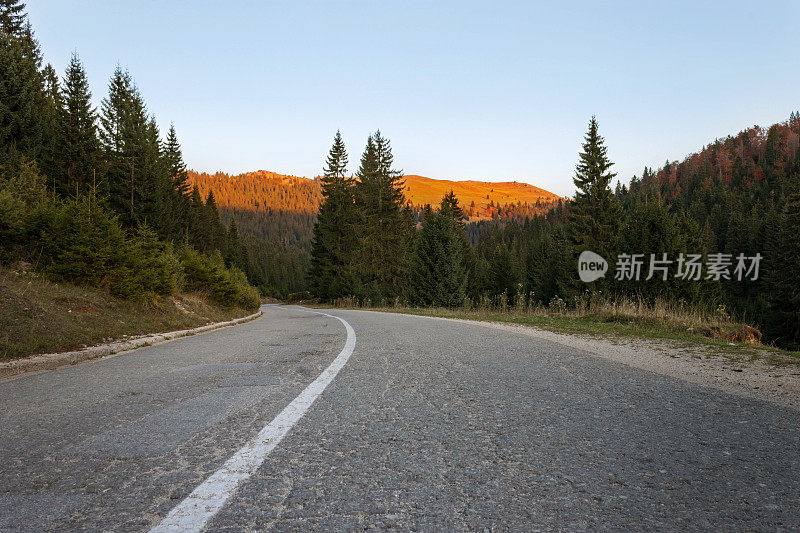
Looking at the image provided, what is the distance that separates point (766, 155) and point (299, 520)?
174 meters

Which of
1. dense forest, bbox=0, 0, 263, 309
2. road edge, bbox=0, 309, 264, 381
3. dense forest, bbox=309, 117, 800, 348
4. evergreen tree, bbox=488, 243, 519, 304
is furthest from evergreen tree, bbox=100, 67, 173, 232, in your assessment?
evergreen tree, bbox=488, 243, 519, 304

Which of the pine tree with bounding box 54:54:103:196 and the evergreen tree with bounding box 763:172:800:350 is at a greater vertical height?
the pine tree with bounding box 54:54:103:196

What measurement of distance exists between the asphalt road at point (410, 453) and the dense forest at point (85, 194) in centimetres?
671

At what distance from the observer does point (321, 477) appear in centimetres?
207

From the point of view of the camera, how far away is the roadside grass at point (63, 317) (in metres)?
6.35

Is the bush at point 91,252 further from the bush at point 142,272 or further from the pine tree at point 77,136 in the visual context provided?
the pine tree at point 77,136

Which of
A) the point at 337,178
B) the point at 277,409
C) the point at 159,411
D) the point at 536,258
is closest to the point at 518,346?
the point at 277,409

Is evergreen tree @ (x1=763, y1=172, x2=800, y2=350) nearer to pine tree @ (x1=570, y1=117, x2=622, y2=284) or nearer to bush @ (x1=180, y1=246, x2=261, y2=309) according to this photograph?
pine tree @ (x1=570, y1=117, x2=622, y2=284)

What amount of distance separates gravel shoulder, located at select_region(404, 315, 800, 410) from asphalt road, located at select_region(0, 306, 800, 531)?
49cm

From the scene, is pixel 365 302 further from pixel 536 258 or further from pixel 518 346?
pixel 536 258

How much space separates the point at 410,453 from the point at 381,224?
39.6 meters

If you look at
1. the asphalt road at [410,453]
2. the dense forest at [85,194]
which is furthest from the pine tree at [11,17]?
the asphalt road at [410,453]

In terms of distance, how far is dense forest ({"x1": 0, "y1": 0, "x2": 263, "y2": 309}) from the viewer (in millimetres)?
10141

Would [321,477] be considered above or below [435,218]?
below
